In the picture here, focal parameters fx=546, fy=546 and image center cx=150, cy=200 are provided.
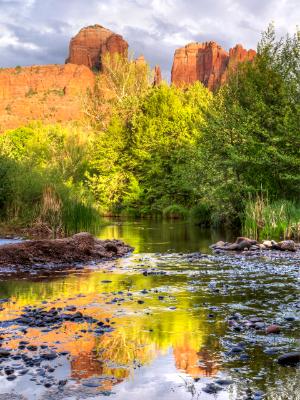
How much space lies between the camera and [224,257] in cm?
1748

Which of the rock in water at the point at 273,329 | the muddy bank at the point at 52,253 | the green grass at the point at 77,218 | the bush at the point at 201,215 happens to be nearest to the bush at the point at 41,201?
the green grass at the point at 77,218

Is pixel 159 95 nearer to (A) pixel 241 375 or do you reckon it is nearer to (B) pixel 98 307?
(B) pixel 98 307

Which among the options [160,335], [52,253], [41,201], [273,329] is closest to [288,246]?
[52,253]

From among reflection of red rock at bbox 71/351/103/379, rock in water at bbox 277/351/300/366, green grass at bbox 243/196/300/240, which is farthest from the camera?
green grass at bbox 243/196/300/240

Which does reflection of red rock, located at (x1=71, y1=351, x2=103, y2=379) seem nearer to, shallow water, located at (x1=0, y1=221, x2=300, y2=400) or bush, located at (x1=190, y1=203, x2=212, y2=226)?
shallow water, located at (x1=0, y1=221, x2=300, y2=400)

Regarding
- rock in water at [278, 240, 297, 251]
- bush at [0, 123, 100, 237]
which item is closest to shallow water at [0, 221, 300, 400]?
rock in water at [278, 240, 297, 251]

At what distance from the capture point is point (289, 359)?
6133mm

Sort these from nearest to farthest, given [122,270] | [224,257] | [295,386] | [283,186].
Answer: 1. [295,386]
2. [122,270]
3. [224,257]
4. [283,186]

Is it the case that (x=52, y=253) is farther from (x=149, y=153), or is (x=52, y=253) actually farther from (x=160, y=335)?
(x=149, y=153)

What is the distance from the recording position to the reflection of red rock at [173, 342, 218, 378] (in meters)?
5.91

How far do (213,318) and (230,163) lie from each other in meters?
23.5

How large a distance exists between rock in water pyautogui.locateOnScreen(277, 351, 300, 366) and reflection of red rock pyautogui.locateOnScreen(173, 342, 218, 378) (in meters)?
0.75

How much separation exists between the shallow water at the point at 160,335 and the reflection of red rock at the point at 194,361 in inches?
0.4

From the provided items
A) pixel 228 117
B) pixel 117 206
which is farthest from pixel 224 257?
pixel 117 206
